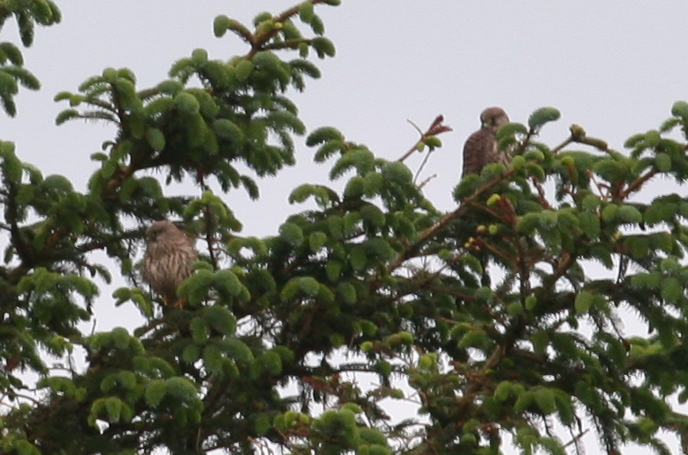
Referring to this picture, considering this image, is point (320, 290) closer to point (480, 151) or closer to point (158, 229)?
point (158, 229)

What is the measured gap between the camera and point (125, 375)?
7770 millimetres

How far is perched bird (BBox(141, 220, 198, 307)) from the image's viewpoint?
9.84 meters

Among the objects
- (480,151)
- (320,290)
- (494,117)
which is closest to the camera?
(320,290)

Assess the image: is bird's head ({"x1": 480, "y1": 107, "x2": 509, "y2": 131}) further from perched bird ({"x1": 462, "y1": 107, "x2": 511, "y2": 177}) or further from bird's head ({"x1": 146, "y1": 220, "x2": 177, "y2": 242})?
bird's head ({"x1": 146, "y1": 220, "x2": 177, "y2": 242})

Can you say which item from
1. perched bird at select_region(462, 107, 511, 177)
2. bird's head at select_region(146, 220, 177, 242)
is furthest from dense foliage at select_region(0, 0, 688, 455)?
perched bird at select_region(462, 107, 511, 177)

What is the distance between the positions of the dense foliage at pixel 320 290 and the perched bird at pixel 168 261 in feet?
1.25

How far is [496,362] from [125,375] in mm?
1923

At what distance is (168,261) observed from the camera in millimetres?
10094

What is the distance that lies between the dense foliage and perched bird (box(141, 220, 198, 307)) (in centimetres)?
38

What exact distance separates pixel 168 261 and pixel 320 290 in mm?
2062

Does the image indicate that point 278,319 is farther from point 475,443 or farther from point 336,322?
point 475,443

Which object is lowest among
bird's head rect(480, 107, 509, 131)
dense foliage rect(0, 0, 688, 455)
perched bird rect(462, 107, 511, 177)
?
dense foliage rect(0, 0, 688, 455)

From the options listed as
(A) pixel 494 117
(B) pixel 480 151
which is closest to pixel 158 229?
(B) pixel 480 151

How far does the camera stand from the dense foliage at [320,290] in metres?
7.76
